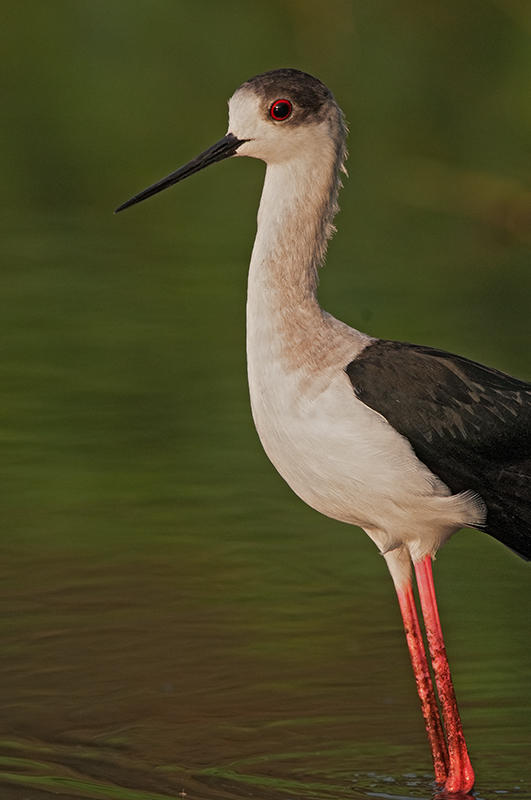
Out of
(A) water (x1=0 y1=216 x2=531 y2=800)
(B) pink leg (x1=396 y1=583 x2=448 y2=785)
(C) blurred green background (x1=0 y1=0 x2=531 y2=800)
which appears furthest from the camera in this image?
(C) blurred green background (x1=0 y1=0 x2=531 y2=800)

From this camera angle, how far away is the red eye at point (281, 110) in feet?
20.9

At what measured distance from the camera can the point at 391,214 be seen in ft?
61.1

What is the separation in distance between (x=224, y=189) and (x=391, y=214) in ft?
6.76

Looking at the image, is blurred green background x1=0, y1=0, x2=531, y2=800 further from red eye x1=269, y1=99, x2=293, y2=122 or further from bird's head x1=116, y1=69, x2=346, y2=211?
red eye x1=269, y1=99, x2=293, y2=122

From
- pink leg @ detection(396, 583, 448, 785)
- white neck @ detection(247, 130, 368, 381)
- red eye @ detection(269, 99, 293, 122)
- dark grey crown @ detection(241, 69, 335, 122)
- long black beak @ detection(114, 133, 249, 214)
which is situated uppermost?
dark grey crown @ detection(241, 69, 335, 122)

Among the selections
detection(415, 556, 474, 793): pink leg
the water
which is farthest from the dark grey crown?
the water

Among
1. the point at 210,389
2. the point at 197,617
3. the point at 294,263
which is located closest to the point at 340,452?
the point at 294,263

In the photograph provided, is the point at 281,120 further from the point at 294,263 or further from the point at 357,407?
the point at 357,407

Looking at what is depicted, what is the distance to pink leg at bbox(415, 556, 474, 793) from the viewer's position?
21.1 feet

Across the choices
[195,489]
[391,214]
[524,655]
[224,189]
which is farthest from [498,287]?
[524,655]

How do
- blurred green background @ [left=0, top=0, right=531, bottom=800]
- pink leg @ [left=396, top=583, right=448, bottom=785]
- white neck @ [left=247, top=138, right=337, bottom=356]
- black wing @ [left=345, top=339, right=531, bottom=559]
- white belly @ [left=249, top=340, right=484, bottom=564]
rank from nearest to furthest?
white belly @ [left=249, top=340, right=484, bottom=564] < black wing @ [left=345, top=339, right=531, bottom=559] < white neck @ [left=247, top=138, right=337, bottom=356] < pink leg @ [left=396, top=583, right=448, bottom=785] < blurred green background @ [left=0, top=0, right=531, bottom=800]

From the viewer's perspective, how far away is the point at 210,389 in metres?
12.2

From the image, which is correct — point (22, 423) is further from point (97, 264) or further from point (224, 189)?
point (224, 189)

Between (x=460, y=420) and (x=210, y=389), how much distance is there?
6.12 metres
